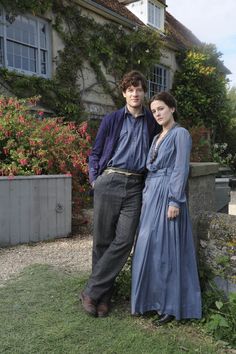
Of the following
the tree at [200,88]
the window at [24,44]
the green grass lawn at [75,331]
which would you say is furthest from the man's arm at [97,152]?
the tree at [200,88]

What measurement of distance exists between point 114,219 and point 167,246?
1.66 ft

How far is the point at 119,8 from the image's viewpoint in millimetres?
15031

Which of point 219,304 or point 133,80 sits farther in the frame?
point 133,80

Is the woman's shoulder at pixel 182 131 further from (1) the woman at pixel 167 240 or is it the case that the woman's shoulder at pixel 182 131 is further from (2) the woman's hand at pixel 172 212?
(2) the woman's hand at pixel 172 212

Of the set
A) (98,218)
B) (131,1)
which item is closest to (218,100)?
(131,1)

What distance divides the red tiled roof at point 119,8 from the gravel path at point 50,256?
941cm

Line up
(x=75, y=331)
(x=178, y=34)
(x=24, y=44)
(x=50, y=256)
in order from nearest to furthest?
(x=75, y=331) → (x=50, y=256) → (x=24, y=44) → (x=178, y=34)

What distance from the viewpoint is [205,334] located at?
2.92 metres

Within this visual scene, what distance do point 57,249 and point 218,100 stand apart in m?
13.8

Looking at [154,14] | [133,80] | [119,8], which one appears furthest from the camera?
[154,14]

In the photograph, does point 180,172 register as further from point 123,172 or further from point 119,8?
point 119,8

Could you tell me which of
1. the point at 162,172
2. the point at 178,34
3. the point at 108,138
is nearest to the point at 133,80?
the point at 108,138

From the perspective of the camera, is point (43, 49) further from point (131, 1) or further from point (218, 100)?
point (218, 100)

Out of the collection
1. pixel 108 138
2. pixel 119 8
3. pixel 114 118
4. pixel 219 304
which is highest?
pixel 119 8
